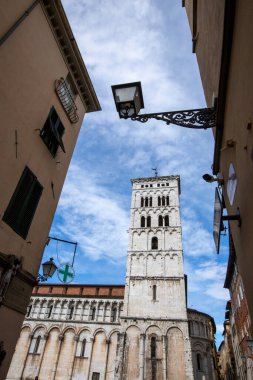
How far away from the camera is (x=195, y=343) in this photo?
111ft

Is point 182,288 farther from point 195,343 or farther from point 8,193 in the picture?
point 8,193

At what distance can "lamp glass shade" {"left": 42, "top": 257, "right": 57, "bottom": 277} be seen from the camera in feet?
25.5

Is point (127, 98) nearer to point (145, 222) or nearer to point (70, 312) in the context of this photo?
point (145, 222)

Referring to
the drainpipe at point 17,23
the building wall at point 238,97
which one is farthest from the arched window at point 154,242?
the building wall at point 238,97

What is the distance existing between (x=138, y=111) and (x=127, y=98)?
1.10ft

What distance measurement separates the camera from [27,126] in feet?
23.8

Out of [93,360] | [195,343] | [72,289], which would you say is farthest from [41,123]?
[195,343]

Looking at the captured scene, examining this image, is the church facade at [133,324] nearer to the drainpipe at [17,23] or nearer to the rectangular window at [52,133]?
the rectangular window at [52,133]

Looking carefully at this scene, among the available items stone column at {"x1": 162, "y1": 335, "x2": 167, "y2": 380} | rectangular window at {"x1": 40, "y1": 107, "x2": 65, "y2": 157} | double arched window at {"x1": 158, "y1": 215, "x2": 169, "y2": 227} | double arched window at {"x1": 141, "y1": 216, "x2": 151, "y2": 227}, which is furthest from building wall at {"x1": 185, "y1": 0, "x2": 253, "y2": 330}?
double arched window at {"x1": 141, "y1": 216, "x2": 151, "y2": 227}

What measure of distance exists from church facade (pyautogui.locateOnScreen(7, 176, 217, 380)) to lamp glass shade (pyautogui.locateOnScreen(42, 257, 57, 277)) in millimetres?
24028

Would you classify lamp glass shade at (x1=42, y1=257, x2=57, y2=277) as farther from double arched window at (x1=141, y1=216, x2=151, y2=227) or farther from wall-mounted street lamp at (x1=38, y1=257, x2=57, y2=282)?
double arched window at (x1=141, y1=216, x2=151, y2=227)

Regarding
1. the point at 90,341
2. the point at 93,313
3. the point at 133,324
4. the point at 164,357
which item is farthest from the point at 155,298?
the point at 90,341

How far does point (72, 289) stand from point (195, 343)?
734 inches

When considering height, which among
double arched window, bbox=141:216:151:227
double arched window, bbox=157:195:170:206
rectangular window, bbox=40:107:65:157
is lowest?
rectangular window, bbox=40:107:65:157
